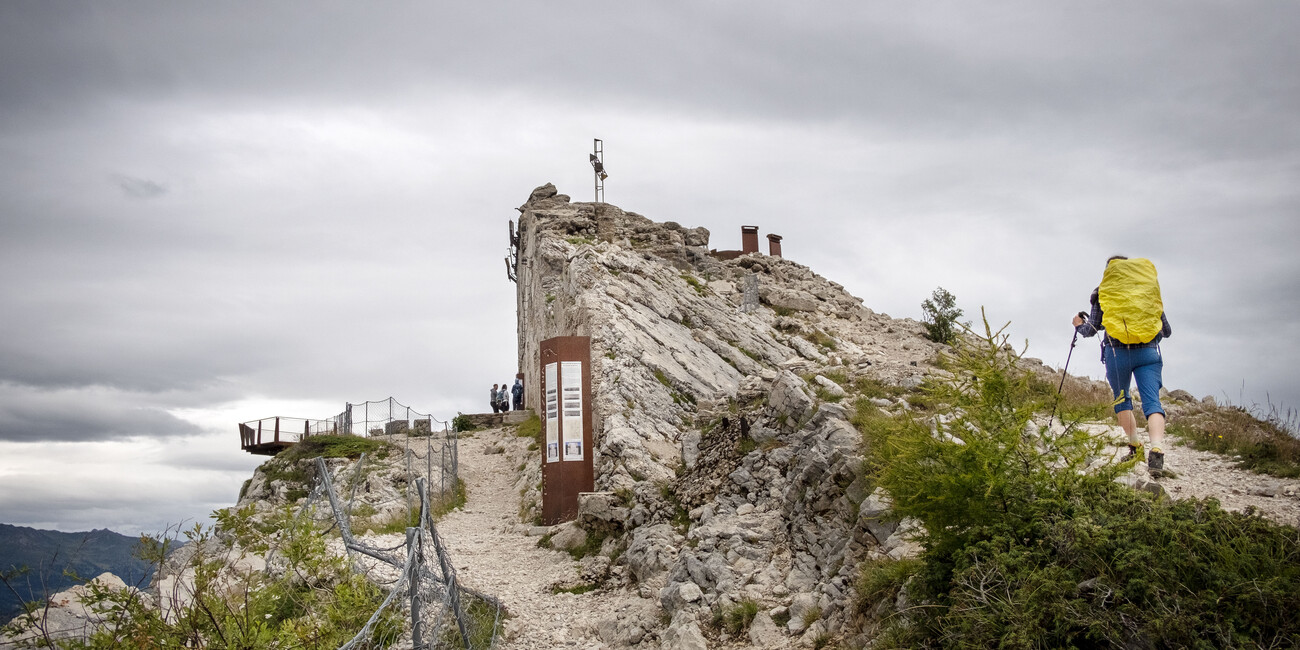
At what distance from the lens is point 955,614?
6.28 meters

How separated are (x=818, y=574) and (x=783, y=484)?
227cm

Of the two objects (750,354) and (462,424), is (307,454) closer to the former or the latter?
(462,424)

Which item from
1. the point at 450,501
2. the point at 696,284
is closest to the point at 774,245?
the point at 696,284

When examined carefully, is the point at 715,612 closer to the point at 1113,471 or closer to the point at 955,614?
the point at 955,614

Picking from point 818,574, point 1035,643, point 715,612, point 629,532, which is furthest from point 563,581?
point 1035,643

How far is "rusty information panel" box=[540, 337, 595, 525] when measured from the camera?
1661cm

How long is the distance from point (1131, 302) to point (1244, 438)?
2.69m

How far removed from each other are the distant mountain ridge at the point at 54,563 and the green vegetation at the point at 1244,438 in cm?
1033

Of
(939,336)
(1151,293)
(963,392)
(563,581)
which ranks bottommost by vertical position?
(563,581)

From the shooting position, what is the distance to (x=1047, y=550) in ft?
20.8

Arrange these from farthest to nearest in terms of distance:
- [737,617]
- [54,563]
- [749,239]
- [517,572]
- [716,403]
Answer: [749,239] → [716,403] → [517,572] → [737,617] → [54,563]

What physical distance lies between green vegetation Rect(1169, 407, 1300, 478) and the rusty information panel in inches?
414

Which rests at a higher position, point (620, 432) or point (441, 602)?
point (620, 432)

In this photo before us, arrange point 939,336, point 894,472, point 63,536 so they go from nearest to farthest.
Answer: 1. point 63,536
2. point 894,472
3. point 939,336
